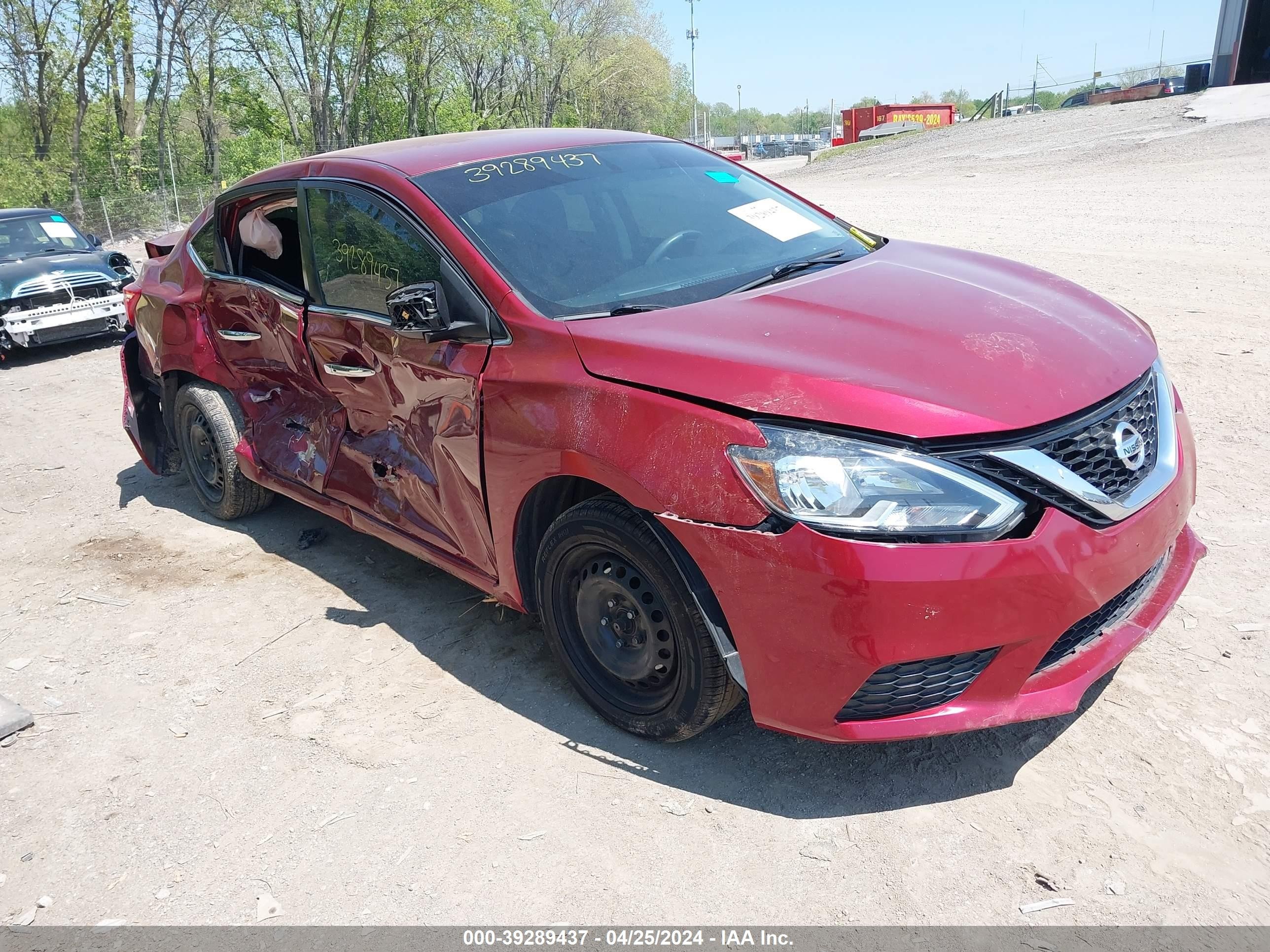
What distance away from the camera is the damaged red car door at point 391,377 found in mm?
3359

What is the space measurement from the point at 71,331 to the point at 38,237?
1867mm

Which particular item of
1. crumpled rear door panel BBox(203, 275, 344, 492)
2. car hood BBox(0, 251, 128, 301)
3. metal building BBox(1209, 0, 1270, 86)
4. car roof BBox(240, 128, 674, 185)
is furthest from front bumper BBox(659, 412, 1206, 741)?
metal building BBox(1209, 0, 1270, 86)

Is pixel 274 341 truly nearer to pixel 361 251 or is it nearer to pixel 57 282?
pixel 361 251

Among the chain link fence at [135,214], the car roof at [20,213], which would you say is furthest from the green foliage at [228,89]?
the car roof at [20,213]

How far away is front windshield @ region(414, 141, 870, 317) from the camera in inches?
130

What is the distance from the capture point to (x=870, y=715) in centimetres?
255

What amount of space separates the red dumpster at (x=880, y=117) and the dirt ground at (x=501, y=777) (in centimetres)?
5666

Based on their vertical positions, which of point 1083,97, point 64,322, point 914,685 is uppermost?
point 1083,97

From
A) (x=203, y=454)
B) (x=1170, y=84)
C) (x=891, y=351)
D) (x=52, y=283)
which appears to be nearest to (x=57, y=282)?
(x=52, y=283)

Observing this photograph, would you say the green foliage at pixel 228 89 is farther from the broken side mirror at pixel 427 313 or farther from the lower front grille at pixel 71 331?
the broken side mirror at pixel 427 313

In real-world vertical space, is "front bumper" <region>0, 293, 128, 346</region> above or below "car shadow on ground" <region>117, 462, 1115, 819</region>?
above

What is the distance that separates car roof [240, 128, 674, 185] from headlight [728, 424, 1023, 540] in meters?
2.06

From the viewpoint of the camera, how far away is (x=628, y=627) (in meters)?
3.02

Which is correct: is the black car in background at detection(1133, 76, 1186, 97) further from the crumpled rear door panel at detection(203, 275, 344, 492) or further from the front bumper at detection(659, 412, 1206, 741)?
the front bumper at detection(659, 412, 1206, 741)
